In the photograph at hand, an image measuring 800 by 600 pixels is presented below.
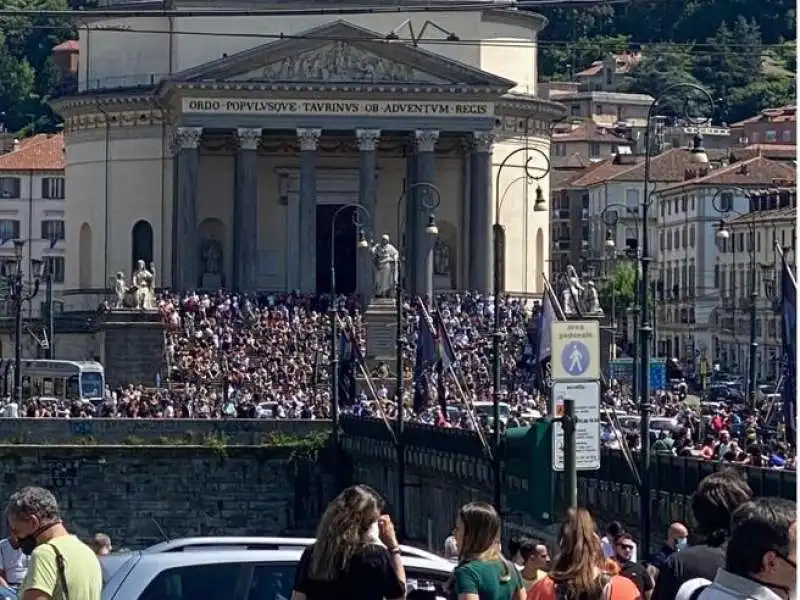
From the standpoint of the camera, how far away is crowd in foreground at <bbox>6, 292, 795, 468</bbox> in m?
76.2

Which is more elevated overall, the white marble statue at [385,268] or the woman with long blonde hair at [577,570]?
the white marble statue at [385,268]

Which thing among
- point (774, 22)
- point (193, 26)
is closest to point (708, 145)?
point (774, 22)

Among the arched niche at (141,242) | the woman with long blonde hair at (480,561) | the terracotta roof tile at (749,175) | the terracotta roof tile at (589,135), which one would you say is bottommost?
the woman with long blonde hair at (480,561)

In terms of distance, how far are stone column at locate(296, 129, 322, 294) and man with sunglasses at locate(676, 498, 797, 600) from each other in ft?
281

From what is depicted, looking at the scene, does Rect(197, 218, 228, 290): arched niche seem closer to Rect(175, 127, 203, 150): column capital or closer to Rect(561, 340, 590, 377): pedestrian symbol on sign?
Rect(175, 127, 203, 150): column capital

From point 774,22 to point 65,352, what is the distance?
10327 centimetres

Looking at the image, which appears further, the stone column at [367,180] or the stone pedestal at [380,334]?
the stone column at [367,180]

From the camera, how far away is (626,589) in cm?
1639

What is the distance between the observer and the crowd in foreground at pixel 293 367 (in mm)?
76175

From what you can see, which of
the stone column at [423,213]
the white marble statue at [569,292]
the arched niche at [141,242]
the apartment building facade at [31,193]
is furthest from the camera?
the apartment building facade at [31,193]

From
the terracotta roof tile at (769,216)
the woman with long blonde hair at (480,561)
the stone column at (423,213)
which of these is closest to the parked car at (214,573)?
the woman with long blonde hair at (480,561)

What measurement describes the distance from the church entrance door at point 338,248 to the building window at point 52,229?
4814cm

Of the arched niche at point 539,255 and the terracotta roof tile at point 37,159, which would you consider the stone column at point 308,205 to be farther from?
the terracotta roof tile at point 37,159

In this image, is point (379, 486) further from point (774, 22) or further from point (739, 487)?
point (774, 22)
